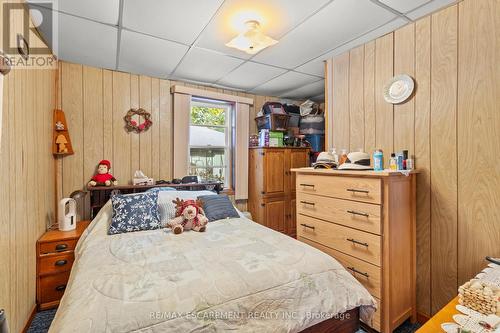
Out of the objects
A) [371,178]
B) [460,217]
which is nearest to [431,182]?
[460,217]

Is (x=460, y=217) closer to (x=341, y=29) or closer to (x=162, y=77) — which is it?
(x=341, y=29)

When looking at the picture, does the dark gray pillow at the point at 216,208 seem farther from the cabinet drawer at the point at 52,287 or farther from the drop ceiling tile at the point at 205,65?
the drop ceiling tile at the point at 205,65

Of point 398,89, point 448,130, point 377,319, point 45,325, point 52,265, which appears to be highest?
point 398,89

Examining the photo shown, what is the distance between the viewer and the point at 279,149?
3.72 metres

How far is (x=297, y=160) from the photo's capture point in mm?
3908

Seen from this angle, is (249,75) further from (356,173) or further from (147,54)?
(356,173)

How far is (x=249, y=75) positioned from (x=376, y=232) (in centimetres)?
236

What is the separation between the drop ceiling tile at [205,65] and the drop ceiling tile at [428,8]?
63.0 inches

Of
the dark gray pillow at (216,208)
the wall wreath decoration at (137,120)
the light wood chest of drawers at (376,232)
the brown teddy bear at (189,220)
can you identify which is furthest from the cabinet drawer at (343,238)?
the wall wreath decoration at (137,120)

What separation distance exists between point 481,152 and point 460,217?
0.48m

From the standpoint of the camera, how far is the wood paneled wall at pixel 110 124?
270 cm

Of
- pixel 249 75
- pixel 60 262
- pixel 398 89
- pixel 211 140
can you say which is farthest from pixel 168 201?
pixel 398 89

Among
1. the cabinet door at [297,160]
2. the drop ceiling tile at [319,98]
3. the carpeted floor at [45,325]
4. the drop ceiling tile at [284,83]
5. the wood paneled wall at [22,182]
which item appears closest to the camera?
the wood paneled wall at [22,182]

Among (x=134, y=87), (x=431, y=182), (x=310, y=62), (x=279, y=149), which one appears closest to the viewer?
(x=431, y=182)
